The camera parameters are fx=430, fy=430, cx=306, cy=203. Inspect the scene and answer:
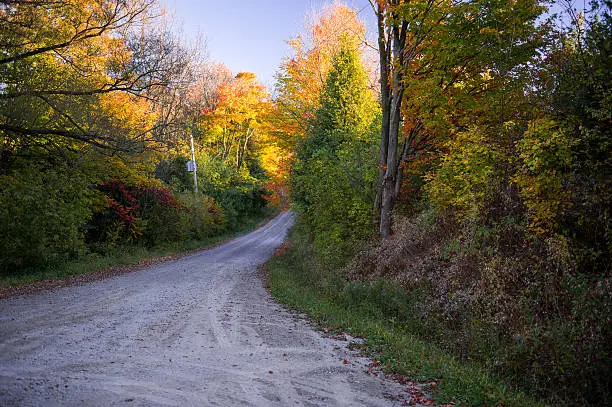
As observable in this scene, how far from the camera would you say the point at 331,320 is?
8539 millimetres

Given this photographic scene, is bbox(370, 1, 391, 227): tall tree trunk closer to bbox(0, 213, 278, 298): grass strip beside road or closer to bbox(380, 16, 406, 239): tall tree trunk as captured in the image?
bbox(380, 16, 406, 239): tall tree trunk

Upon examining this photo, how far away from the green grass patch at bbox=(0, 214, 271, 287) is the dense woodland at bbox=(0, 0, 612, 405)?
1.38 ft

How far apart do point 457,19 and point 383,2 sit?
3292mm

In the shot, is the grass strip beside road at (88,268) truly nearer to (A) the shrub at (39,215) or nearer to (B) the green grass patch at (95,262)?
(B) the green grass patch at (95,262)

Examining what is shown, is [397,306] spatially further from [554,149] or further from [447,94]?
[447,94]

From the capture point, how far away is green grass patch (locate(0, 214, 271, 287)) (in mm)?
13656

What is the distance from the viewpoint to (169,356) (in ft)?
19.4

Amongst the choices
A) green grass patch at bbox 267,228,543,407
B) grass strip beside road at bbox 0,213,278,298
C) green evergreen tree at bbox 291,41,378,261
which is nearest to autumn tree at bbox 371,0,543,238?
green evergreen tree at bbox 291,41,378,261

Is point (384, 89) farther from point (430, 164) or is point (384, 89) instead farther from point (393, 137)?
point (430, 164)

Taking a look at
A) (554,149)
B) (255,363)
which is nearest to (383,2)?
(554,149)

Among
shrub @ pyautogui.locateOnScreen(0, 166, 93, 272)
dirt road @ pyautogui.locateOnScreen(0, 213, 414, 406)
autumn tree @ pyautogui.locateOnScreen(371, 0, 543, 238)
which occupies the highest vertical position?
autumn tree @ pyautogui.locateOnScreen(371, 0, 543, 238)

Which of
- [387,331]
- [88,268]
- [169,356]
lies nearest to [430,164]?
[387,331]

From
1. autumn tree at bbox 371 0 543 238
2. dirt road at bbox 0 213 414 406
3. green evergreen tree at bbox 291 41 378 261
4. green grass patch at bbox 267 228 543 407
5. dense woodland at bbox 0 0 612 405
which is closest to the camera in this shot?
dirt road at bbox 0 213 414 406

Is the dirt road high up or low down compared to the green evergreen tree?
down
